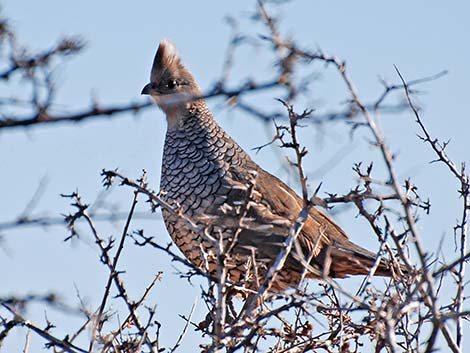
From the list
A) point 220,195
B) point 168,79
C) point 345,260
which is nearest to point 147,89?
point 168,79

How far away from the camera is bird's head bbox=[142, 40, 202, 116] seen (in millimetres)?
8328

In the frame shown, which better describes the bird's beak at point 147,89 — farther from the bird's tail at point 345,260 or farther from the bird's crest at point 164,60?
the bird's tail at point 345,260

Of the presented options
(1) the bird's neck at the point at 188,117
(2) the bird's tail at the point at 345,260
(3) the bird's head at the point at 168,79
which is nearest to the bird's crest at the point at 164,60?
(3) the bird's head at the point at 168,79

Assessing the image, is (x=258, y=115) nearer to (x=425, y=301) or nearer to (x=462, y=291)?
(x=425, y=301)

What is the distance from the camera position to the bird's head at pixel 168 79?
833cm

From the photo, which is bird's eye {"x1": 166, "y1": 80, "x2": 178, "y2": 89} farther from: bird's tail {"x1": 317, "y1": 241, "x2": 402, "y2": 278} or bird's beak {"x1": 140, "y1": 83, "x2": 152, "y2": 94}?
bird's tail {"x1": 317, "y1": 241, "x2": 402, "y2": 278}

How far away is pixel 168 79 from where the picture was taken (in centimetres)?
845

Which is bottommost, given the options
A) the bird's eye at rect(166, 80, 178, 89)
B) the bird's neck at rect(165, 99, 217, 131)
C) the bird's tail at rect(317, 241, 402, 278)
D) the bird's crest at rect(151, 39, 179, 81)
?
the bird's tail at rect(317, 241, 402, 278)

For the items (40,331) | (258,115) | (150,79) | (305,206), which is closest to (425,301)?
(305,206)

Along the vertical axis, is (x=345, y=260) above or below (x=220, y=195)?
below

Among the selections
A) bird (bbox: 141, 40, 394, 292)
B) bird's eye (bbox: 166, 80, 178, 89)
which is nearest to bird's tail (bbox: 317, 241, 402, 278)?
bird (bbox: 141, 40, 394, 292)

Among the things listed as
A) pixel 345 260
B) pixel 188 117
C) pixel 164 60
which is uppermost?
pixel 164 60

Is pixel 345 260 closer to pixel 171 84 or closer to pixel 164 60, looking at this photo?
pixel 171 84

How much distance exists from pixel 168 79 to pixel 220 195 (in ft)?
4.68
